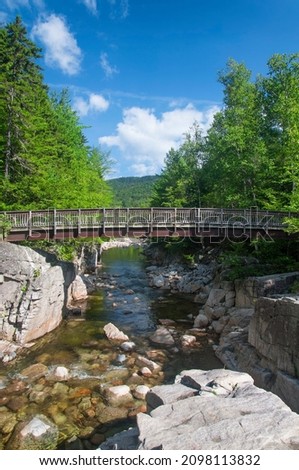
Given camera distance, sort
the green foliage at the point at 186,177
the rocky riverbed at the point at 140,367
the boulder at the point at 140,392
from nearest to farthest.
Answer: the rocky riverbed at the point at 140,367 < the boulder at the point at 140,392 < the green foliage at the point at 186,177

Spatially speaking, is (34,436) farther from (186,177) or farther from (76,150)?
(186,177)

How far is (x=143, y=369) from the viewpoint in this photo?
43.2 ft

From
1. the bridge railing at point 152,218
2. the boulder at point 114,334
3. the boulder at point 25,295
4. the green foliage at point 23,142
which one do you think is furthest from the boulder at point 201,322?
the green foliage at point 23,142

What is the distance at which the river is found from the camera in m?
10.0

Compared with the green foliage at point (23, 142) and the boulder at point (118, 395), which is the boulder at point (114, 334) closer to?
the boulder at point (118, 395)

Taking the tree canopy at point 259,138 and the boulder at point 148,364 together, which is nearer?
the boulder at point 148,364

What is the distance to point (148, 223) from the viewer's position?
20.9m

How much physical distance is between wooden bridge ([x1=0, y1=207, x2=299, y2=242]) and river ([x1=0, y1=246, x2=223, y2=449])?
5.66 metres

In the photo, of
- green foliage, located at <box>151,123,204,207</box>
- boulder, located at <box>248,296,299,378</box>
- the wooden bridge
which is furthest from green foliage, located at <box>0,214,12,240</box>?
green foliage, located at <box>151,123,204,207</box>

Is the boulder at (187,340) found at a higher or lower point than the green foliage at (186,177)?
lower

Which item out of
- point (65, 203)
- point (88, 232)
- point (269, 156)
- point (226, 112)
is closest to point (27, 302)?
point (88, 232)

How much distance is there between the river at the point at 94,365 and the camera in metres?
10.0

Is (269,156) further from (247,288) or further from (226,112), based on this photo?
(247,288)
